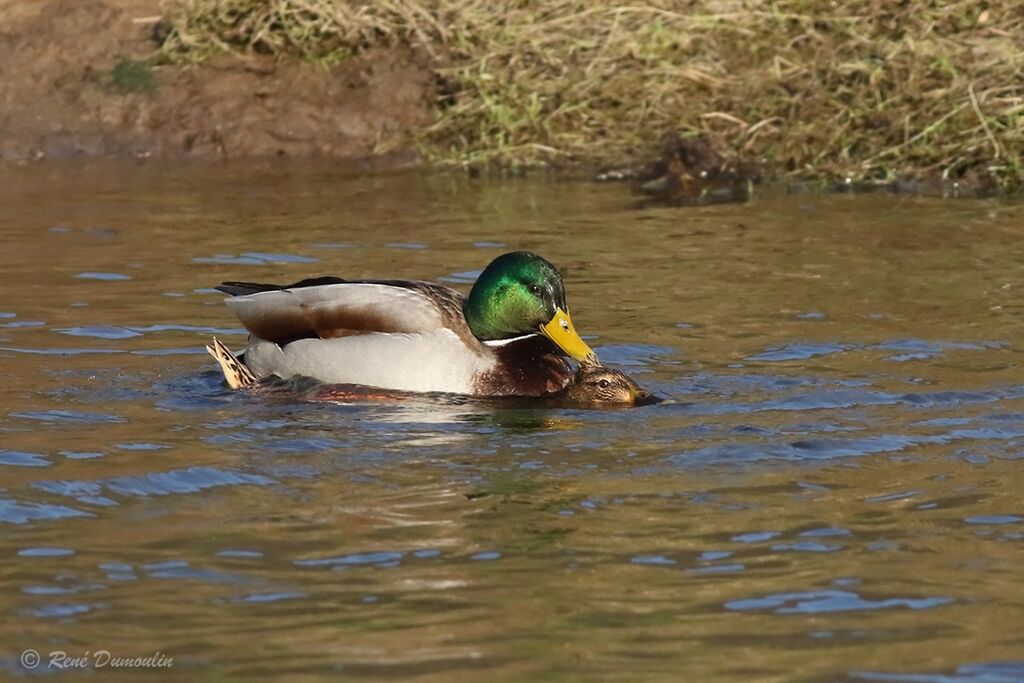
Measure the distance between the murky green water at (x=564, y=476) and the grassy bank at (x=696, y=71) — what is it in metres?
1.34

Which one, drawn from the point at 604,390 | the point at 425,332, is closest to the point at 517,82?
the point at 425,332

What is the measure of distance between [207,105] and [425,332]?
595 cm

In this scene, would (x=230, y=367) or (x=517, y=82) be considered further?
(x=517, y=82)

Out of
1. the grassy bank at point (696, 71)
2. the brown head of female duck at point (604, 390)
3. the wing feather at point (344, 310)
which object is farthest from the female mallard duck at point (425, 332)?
the grassy bank at point (696, 71)

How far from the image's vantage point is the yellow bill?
7.64 meters

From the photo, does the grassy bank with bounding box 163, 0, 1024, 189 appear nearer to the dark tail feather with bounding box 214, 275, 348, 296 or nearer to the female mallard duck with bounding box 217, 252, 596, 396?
the female mallard duck with bounding box 217, 252, 596, 396

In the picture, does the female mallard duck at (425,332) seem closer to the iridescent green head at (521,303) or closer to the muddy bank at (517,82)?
A: the iridescent green head at (521,303)

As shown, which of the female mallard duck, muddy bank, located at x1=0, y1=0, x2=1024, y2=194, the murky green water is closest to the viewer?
the murky green water

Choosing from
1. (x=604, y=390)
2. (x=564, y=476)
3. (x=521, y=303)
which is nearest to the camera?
(x=564, y=476)

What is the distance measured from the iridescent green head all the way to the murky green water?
1.32 feet

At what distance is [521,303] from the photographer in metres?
7.66

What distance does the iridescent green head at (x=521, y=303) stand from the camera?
7652 millimetres

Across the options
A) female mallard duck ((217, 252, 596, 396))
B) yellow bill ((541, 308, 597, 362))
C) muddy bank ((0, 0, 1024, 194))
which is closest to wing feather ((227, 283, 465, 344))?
female mallard duck ((217, 252, 596, 396))

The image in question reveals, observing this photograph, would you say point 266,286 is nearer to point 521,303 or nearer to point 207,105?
Answer: point 521,303
